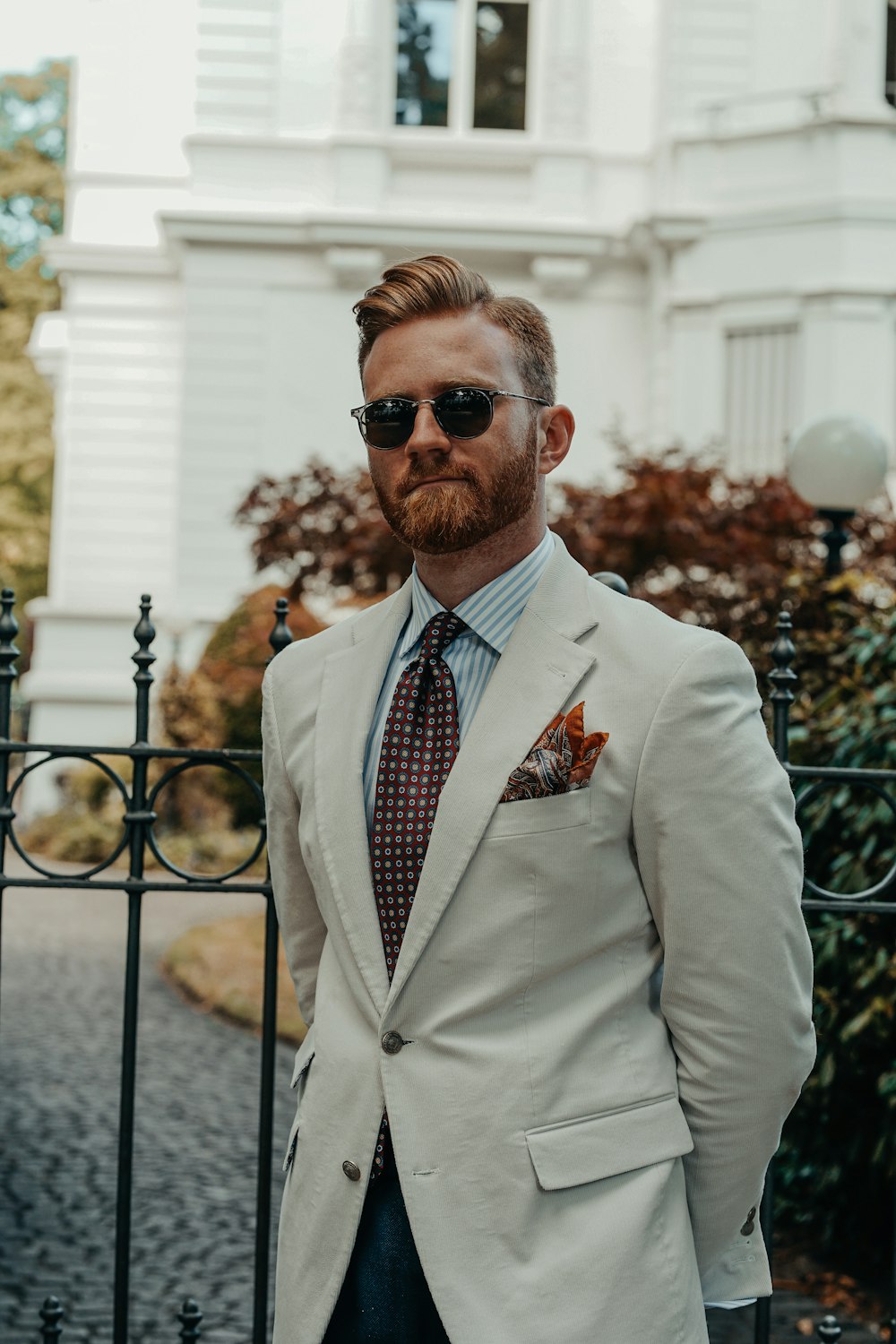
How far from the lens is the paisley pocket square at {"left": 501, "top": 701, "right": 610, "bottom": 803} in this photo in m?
1.89

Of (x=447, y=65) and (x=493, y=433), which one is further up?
(x=447, y=65)

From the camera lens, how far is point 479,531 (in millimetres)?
2051

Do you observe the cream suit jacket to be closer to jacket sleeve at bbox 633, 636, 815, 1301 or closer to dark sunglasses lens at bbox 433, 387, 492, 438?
jacket sleeve at bbox 633, 636, 815, 1301

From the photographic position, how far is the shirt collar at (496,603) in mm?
2115

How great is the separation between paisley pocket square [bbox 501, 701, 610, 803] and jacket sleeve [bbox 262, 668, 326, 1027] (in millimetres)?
517

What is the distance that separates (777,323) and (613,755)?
14.1 meters

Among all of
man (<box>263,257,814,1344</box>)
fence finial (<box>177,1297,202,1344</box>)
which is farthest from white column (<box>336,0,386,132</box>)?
man (<box>263,257,814,1344</box>)

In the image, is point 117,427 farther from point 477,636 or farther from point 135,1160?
point 477,636

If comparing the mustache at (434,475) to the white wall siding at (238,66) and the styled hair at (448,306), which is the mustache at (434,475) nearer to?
the styled hair at (448,306)

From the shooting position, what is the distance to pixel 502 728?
1985 mm

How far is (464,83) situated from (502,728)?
1578 centimetres

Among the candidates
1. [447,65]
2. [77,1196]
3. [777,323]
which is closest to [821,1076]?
[77,1196]

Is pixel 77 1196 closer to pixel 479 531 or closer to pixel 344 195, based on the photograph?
pixel 479 531

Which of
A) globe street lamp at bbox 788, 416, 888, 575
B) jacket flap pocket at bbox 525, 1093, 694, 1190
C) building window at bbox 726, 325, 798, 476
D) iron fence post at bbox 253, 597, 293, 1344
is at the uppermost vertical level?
building window at bbox 726, 325, 798, 476
